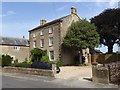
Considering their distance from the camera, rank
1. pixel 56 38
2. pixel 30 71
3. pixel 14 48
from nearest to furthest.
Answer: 1. pixel 30 71
2. pixel 56 38
3. pixel 14 48

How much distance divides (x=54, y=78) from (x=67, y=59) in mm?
19810

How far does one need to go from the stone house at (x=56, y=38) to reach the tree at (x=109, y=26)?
651 cm

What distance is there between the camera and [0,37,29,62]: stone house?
52.9 metres

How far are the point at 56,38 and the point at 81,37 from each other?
537 cm

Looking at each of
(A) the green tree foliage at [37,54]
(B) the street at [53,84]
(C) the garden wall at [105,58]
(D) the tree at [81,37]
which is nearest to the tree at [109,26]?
(C) the garden wall at [105,58]

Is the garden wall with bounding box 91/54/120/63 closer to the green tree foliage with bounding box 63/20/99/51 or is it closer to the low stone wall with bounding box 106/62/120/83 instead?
the green tree foliage with bounding box 63/20/99/51

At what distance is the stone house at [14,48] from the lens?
52875 millimetres

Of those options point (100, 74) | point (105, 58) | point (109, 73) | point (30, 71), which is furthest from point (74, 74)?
point (105, 58)

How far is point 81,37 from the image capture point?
137ft

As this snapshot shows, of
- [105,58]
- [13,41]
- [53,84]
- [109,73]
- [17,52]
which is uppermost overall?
[13,41]

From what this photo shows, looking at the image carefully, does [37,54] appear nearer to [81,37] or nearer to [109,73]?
[81,37]

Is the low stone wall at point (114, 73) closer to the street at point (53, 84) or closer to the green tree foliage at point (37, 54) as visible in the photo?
the street at point (53, 84)

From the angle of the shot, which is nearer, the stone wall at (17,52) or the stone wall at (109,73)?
the stone wall at (109,73)

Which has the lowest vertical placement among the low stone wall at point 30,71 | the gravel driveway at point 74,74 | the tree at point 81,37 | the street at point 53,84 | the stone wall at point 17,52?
the street at point 53,84
